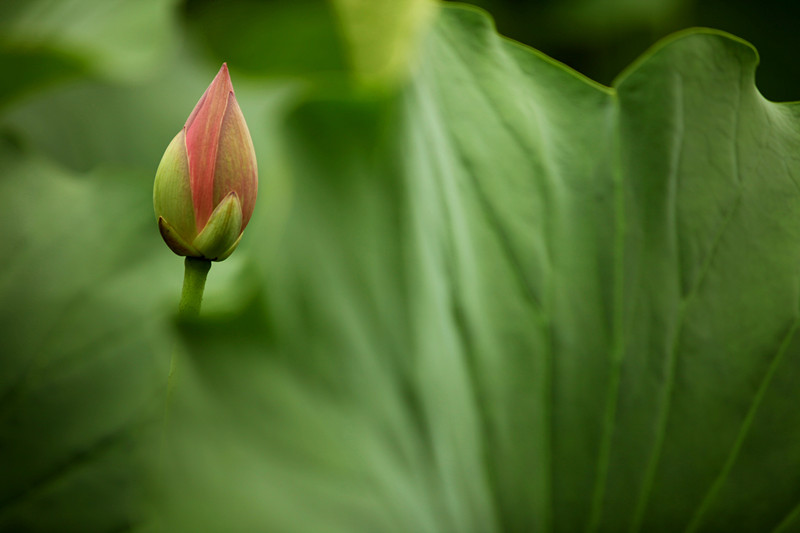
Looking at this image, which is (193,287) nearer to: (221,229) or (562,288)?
(221,229)

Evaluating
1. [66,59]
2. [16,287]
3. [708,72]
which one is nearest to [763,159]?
[708,72]

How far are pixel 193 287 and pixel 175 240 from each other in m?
0.02

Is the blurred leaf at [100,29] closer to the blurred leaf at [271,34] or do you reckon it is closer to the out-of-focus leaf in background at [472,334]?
the blurred leaf at [271,34]

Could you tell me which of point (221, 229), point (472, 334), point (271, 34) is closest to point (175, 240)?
point (221, 229)

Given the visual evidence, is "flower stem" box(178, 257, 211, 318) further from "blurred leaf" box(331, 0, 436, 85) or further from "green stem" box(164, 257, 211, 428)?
"blurred leaf" box(331, 0, 436, 85)

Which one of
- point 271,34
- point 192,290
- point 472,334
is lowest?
point 472,334

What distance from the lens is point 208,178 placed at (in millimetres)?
333

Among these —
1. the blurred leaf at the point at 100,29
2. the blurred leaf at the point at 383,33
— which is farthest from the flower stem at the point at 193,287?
the blurred leaf at the point at 100,29

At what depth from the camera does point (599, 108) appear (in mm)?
450

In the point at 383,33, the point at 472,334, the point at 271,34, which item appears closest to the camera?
the point at 472,334

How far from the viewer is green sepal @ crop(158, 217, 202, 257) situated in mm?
335

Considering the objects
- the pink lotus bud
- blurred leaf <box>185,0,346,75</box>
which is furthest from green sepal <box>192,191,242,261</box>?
blurred leaf <box>185,0,346,75</box>

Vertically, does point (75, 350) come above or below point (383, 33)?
below

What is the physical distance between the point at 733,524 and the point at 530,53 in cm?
31
